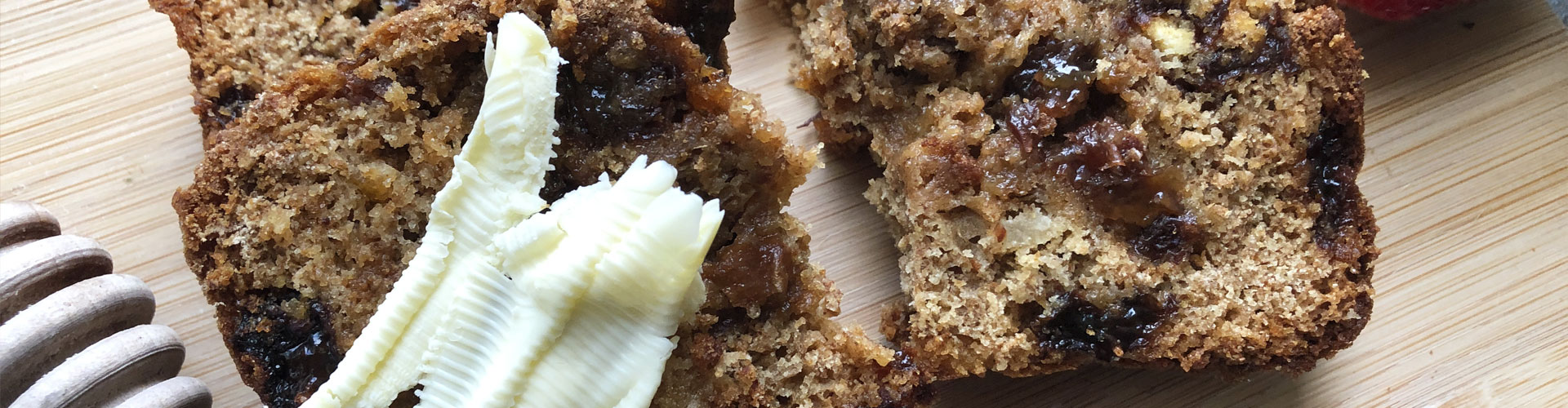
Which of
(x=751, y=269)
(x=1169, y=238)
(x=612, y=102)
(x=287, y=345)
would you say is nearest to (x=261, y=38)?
(x=287, y=345)

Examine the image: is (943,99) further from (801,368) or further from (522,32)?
(522,32)

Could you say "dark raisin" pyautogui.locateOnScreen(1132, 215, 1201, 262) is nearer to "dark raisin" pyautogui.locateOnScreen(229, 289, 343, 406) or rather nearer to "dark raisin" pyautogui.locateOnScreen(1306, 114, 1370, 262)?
"dark raisin" pyautogui.locateOnScreen(1306, 114, 1370, 262)

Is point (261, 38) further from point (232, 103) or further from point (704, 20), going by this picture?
point (704, 20)

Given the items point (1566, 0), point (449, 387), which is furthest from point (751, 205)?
point (1566, 0)

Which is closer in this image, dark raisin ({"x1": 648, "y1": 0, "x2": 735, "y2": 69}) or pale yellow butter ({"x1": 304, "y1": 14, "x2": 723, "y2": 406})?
pale yellow butter ({"x1": 304, "y1": 14, "x2": 723, "y2": 406})

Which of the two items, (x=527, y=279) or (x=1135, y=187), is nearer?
(x=527, y=279)

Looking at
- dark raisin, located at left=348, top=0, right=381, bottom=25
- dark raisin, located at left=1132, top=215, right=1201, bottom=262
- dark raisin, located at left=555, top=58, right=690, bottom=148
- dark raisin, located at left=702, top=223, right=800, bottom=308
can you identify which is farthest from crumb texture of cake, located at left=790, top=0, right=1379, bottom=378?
dark raisin, located at left=348, top=0, right=381, bottom=25
